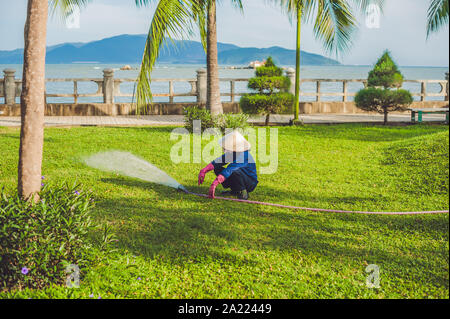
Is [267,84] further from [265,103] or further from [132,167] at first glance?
[132,167]

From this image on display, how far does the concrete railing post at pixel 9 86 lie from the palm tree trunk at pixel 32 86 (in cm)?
1547

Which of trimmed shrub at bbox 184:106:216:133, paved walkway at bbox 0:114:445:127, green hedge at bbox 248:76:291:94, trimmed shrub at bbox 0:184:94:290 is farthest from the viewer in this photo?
paved walkway at bbox 0:114:445:127

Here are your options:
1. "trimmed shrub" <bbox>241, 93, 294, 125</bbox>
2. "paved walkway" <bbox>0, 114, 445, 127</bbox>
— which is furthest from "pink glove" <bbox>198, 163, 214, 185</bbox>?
"paved walkway" <bbox>0, 114, 445, 127</bbox>

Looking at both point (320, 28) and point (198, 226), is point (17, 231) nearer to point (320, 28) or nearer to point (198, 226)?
point (198, 226)

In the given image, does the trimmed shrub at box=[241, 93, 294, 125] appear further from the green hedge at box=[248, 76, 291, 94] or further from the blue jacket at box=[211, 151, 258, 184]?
the blue jacket at box=[211, 151, 258, 184]

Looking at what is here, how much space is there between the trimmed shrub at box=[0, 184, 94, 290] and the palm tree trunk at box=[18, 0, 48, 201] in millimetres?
367

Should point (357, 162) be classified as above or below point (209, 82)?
below

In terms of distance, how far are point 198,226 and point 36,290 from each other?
2039 millimetres

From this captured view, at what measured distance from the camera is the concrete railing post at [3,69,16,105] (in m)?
18.0

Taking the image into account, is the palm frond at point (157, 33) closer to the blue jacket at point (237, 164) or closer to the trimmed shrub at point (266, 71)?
the blue jacket at point (237, 164)

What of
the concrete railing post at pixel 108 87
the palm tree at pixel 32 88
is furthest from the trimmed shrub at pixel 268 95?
the palm tree at pixel 32 88
